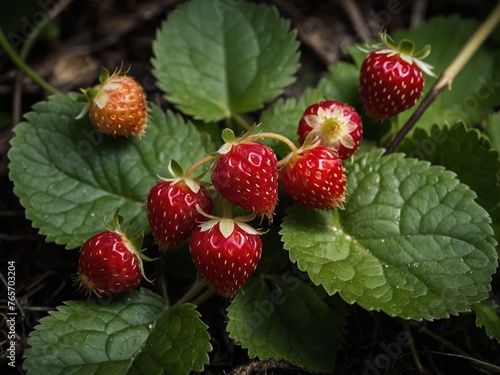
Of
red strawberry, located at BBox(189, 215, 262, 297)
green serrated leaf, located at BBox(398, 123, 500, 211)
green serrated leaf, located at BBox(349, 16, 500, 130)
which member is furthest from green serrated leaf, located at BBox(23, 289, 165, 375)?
green serrated leaf, located at BBox(349, 16, 500, 130)

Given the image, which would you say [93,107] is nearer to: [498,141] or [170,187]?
[170,187]

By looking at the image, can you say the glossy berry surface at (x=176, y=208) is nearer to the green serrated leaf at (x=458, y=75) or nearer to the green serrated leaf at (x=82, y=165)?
the green serrated leaf at (x=82, y=165)

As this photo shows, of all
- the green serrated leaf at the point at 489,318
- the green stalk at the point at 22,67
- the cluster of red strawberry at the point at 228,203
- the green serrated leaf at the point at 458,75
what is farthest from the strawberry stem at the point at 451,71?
the green stalk at the point at 22,67

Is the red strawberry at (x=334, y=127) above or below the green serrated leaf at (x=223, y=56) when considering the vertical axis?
above

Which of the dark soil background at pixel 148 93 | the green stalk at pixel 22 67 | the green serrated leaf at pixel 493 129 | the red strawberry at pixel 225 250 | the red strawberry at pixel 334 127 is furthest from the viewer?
the green stalk at pixel 22 67

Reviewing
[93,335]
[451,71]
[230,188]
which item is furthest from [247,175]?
[451,71]

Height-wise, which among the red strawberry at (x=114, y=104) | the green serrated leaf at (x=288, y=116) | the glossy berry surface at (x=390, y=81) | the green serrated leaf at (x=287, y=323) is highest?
the glossy berry surface at (x=390, y=81)

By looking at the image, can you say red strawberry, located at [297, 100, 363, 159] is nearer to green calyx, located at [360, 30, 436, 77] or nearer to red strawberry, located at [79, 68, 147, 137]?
green calyx, located at [360, 30, 436, 77]
